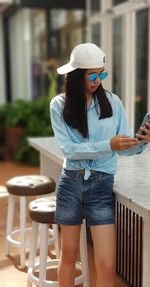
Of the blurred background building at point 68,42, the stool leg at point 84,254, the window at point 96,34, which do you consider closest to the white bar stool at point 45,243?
the stool leg at point 84,254

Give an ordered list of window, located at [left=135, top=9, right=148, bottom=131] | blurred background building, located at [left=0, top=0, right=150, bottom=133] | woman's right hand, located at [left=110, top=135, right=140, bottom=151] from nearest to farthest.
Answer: woman's right hand, located at [left=110, top=135, right=140, bottom=151] → window, located at [left=135, top=9, right=148, bottom=131] → blurred background building, located at [left=0, top=0, right=150, bottom=133]

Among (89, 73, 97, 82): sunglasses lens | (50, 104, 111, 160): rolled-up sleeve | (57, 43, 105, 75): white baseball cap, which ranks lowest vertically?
(50, 104, 111, 160): rolled-up sleeve

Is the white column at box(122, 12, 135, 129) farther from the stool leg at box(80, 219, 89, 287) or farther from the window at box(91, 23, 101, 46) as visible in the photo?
the stool leg at box(80, 219, 89, 287)

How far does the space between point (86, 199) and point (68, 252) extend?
278 mm

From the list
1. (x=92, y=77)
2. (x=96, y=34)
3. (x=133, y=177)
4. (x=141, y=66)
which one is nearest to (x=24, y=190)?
(x=133, y=177)

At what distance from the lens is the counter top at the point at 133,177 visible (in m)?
1.89

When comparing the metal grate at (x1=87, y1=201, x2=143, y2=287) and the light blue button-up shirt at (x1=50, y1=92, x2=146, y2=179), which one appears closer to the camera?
the light blue button-up shirt at (x1=50, y1=92, x2=146, y2=179)

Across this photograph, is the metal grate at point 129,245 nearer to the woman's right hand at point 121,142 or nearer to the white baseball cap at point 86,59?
the woman's right hand at point 121,142

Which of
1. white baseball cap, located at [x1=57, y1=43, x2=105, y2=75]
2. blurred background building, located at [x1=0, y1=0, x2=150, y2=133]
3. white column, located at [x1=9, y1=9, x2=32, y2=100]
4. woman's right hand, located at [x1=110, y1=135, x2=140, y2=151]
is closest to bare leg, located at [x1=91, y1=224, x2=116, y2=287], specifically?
woman's right hand, located at [x1=110, y1=135, x2=140, y2=151]

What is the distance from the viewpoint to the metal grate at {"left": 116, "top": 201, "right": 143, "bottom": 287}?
255 cm

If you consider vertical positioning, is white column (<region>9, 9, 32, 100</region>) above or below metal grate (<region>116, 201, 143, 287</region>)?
above

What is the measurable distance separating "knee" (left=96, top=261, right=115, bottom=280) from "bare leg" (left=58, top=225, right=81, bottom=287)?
0.53 ft

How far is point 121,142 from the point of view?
1810 mm

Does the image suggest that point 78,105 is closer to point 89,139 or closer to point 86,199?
point 89,139
